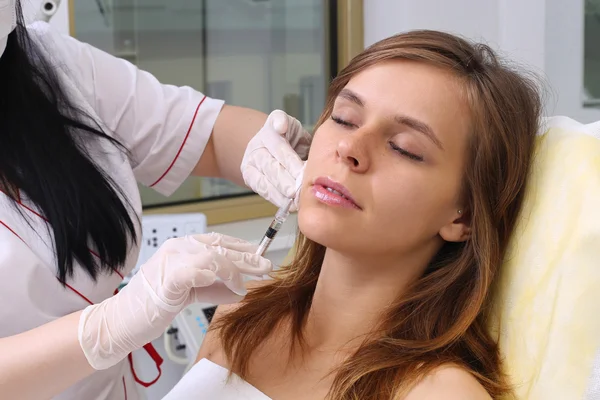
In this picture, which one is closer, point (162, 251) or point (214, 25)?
point (162, 251)

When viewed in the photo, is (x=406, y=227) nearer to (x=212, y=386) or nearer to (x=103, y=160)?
(x=212, y=386)

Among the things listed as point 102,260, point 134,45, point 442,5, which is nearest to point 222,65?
point 134,45

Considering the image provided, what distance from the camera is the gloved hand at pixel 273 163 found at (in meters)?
1.23

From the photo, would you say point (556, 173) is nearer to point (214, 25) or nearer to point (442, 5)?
point (442, 5)

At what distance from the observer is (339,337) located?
1.21 metres

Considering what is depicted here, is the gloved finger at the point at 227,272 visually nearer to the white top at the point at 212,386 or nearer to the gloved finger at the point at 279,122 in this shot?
the white top at the point at 212,386

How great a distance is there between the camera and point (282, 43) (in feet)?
8.75

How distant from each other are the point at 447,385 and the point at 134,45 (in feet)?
5.83

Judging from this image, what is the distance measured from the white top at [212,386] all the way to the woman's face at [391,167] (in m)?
0.30

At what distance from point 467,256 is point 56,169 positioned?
0.71 metres

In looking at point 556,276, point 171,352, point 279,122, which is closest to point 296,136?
point 279,122

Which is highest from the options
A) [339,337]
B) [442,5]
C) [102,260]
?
[442,5]

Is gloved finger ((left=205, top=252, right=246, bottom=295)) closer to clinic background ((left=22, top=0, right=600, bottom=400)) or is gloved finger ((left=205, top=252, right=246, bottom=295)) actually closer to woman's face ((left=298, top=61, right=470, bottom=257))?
woman's face ((left=298, top=61, right=470, bottom=257))

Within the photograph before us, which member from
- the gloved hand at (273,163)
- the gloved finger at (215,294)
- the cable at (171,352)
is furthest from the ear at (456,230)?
the cable at (171,352)
